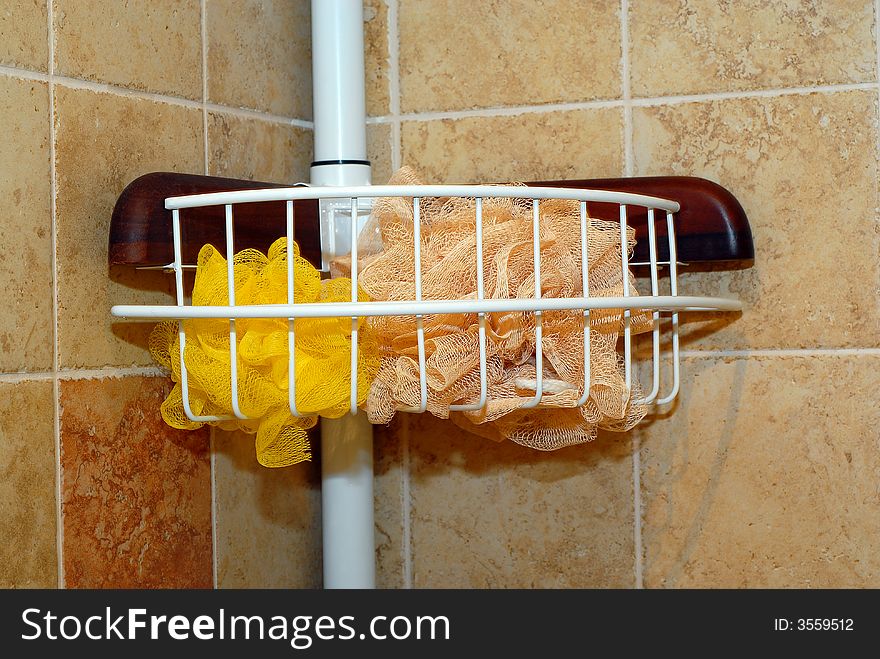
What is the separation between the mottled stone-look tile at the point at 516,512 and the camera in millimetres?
884

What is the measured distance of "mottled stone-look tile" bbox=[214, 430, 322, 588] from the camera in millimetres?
833

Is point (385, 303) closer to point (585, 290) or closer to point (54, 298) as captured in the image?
point (585, 290)

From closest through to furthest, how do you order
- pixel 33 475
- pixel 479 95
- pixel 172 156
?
pixel 33 475, pixel 172 156, pixel 479 95

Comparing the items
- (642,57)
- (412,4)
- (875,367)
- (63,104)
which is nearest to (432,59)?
(412,4)

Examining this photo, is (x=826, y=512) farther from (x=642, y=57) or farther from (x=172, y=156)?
(x=172, y=156)

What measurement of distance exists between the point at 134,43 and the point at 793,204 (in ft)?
1.82

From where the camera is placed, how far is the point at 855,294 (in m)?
0.82

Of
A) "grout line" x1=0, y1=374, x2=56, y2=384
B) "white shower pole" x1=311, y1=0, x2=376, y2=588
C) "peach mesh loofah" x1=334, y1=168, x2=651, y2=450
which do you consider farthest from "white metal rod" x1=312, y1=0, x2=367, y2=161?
"grout line" x1=0, y1=374, x2=56, y2=384

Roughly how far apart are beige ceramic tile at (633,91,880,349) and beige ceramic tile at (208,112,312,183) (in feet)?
1.10

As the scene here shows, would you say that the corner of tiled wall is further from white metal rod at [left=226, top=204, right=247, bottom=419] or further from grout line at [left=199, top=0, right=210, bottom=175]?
white metal rod at [left=226, top=204, right=247, bottom=419]

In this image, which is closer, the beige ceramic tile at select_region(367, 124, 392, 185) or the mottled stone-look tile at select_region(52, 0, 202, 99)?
the mottled stone-look tile at select_region(52, 0, 202, 99)

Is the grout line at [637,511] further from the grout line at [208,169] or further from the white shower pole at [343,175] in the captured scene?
the grout line at [208,169]

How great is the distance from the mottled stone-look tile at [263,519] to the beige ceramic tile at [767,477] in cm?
32
